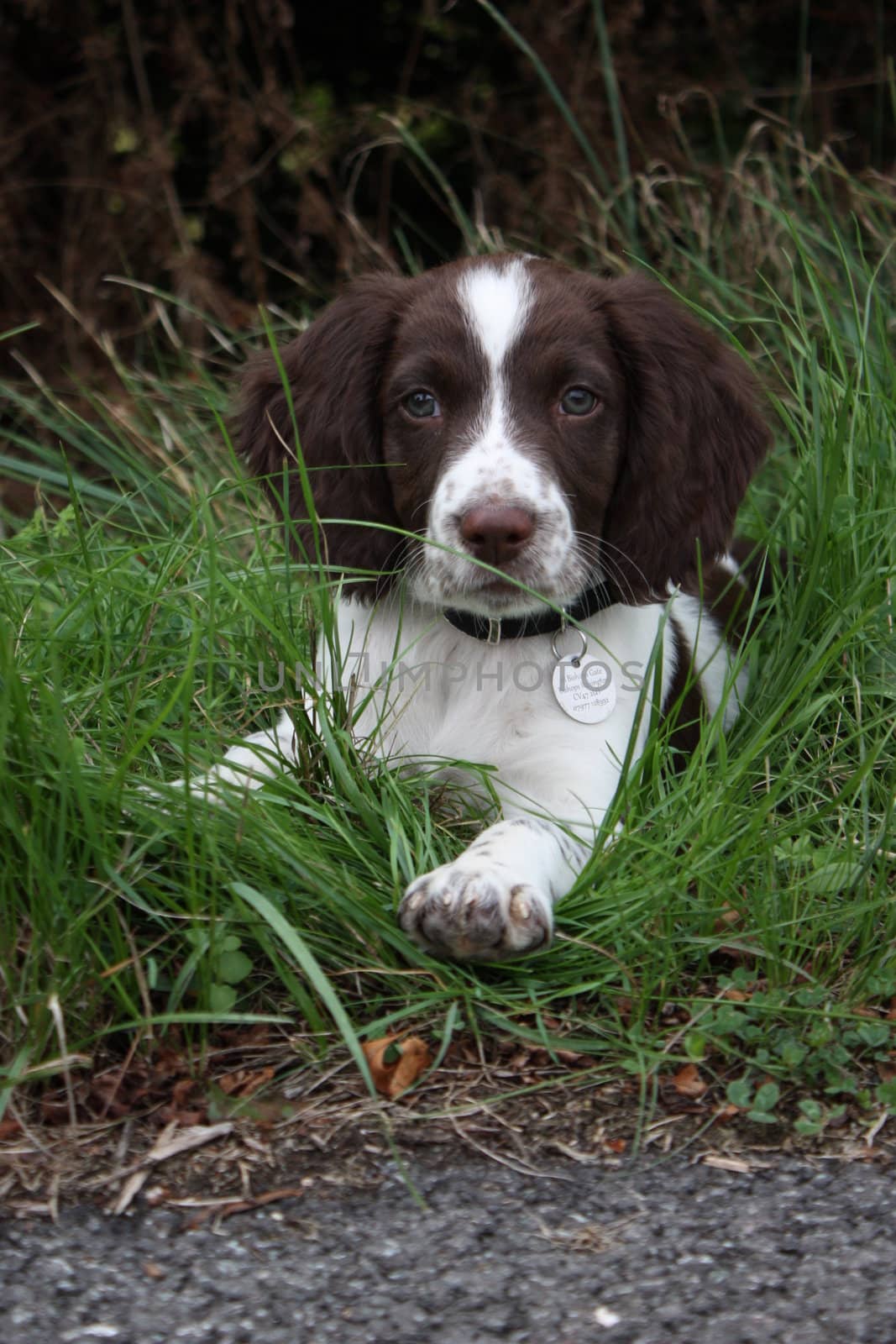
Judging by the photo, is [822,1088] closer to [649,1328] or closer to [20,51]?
[649,1328]

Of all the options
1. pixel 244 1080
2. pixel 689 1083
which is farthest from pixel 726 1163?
pixel 244 1080

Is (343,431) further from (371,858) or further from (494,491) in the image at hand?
(371,858)

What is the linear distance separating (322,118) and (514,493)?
174 inches

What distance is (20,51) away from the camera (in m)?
6.61

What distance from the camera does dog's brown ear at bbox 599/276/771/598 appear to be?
3.09 metres

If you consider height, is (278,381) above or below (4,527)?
above

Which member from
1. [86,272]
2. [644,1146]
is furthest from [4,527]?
[644,1146]

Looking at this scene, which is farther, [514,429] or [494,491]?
[514,429]

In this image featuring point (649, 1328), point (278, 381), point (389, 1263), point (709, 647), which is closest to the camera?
point (649, 1328)

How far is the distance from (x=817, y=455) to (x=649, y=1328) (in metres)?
2.10

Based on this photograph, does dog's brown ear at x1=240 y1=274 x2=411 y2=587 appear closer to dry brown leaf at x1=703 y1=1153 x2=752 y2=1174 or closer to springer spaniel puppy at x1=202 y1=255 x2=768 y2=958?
springer spaniel puppy at x1=202 y1=255 x2=768 y2=958

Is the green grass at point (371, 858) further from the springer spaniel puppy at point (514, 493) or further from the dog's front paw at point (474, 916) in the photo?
the springer spaniel puppy at point (514, 493)

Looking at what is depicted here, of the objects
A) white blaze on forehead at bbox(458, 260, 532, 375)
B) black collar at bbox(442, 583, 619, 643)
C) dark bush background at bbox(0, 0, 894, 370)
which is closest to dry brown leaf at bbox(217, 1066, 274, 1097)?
black collar at bbox(442, 583, 619, 643)

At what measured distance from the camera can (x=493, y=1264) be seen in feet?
6.38
